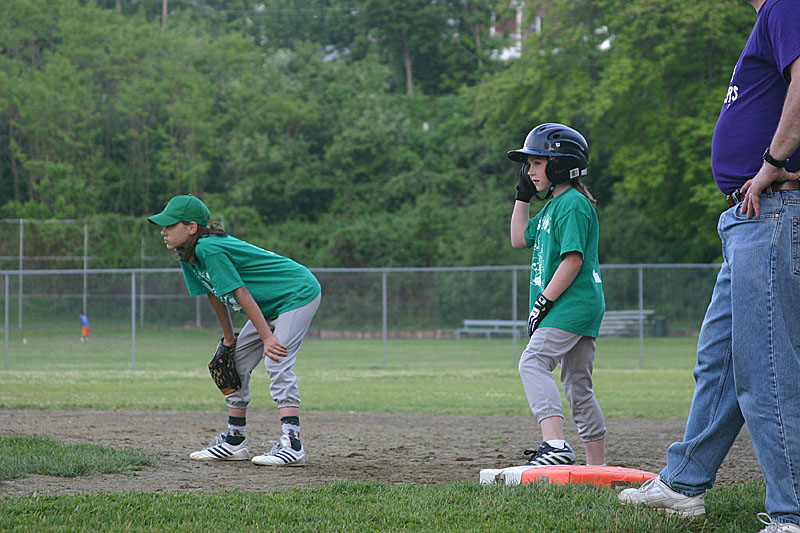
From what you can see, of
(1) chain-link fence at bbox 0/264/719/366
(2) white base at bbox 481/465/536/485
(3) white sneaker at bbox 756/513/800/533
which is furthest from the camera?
(1) chain-link fence at bbox 0/264/719/366

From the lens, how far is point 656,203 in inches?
1264

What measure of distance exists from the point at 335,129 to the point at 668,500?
40.8m

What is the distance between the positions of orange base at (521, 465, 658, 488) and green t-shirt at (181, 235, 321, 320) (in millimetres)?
2079

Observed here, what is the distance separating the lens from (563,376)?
15.9ft

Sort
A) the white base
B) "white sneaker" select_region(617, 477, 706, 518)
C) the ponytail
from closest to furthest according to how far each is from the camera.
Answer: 1. "white sneaker" select_region(617, 477, 706, 518)
2. the white base
3. the ponytail

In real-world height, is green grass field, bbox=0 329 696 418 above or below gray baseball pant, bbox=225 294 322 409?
below

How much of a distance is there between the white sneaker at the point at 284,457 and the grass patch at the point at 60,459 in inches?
25.6

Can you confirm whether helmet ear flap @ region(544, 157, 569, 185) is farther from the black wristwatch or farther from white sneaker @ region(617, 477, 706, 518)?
white sneaker @ region(617, 477, 706, 518)

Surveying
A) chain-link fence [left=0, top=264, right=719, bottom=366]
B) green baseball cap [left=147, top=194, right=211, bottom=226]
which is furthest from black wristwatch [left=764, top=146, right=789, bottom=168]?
chain-link fence [left=0, top=264, right=719, bottom=366]

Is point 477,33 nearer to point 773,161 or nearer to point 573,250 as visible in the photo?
point 573,250

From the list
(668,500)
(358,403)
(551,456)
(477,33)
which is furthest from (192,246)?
(477,33)

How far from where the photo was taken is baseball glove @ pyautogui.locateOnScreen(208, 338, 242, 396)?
5652 mm

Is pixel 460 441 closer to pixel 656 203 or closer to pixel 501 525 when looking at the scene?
pixel 501 525

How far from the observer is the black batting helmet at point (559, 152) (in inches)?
190
